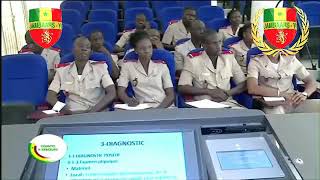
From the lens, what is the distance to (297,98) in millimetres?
2842

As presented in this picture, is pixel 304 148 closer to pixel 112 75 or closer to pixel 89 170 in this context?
pixel 89 170

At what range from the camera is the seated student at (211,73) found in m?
3.12

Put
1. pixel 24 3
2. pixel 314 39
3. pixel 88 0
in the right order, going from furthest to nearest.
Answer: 1. pixel 88 0
2. pixel 24 3
3. pixel 314 39

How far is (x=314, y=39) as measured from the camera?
295 centimetres

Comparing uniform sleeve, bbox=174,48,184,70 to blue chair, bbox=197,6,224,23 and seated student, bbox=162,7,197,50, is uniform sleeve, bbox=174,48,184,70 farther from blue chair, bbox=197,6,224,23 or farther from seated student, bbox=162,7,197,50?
blue chair, bbox=197,6,224,23

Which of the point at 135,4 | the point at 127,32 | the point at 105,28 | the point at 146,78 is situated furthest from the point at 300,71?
the point at 135,4

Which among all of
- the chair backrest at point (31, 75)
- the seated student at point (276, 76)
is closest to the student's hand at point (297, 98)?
the seated student at point (276, 76)

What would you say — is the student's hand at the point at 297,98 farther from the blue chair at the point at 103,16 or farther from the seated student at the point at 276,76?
the blue chair at the point at 103,16

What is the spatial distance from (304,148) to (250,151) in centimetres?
15

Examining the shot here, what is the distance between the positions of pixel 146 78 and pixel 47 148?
223 centimetres

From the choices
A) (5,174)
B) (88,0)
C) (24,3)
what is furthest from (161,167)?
(88,0)

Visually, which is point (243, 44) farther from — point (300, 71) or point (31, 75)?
point (31, 75)

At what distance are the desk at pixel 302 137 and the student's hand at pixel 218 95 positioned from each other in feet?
6.50

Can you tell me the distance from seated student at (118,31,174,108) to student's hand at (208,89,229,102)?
1.07ft
